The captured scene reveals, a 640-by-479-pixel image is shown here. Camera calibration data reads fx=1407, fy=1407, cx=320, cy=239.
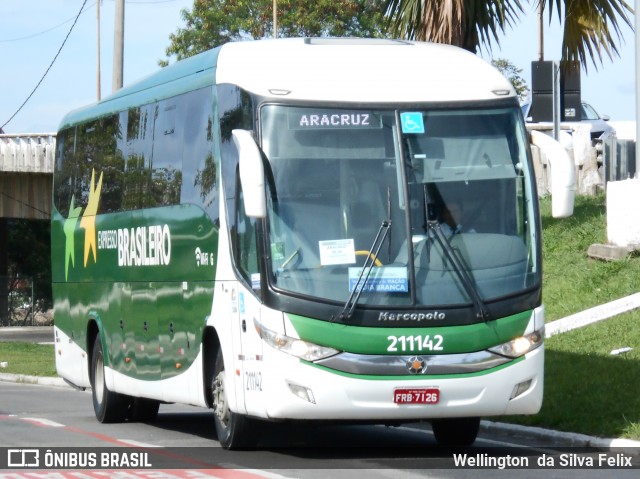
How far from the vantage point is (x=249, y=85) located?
37.9 feet

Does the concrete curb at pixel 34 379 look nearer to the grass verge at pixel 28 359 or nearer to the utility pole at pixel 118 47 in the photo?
the grass verge at pixel 28 359

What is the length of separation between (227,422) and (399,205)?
98.5 inches

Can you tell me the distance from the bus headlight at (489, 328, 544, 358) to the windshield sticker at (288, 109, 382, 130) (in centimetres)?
202

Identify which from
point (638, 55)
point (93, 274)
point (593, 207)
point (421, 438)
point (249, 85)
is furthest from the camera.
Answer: point (593, 207)

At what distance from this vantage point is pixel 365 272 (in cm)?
1086

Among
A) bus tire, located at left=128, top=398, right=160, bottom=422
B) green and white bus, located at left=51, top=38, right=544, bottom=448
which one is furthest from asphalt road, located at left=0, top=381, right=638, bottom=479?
green and white bus, located at left=51, top=38, right=544, bottom=448

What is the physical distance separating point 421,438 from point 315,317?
328 centimetres

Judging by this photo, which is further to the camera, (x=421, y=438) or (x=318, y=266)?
(x=421, y=438)

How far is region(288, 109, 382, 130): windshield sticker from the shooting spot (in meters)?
11.3

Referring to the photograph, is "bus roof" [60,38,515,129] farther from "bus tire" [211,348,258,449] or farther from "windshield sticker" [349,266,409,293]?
"bus tire" [211,348,258,449]

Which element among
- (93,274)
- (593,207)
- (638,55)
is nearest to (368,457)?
(93,274)

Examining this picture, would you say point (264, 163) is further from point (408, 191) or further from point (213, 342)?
point (213, 342)

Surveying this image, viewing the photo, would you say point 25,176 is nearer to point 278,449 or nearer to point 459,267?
point 278,449

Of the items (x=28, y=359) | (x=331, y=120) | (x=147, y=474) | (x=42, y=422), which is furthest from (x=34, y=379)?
(x=147, y=474)
